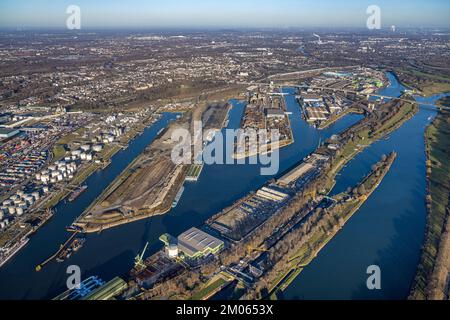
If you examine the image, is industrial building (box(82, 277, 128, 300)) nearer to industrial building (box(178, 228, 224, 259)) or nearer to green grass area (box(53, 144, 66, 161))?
industrial building (box(178, 228, 224, 259))

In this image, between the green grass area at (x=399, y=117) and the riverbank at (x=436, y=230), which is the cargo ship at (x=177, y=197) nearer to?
the riverbank at (x=436, y=230)

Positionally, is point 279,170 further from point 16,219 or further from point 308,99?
point 308,99

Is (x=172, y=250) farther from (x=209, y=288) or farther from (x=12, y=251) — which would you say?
(x=12, y=251)

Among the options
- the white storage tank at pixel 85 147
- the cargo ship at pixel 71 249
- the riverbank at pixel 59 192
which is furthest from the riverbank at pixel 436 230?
the white storage tank at pixel 85 147

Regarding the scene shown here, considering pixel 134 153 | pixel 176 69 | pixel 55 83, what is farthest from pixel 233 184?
pixel 176 69

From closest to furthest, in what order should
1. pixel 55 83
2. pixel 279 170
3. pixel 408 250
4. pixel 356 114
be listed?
pixel 408 250, pixel 279 170, pixel 356 114, pixel 55 83
